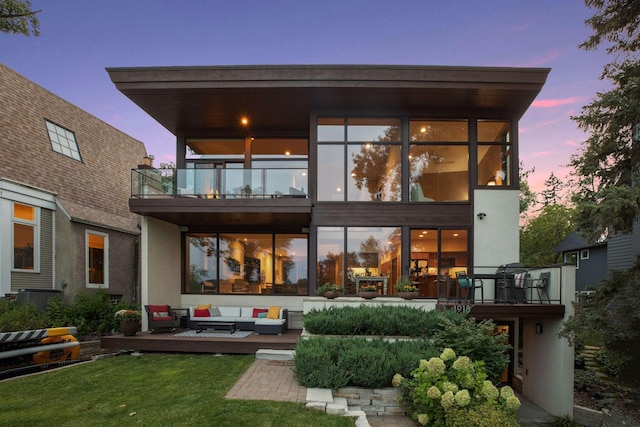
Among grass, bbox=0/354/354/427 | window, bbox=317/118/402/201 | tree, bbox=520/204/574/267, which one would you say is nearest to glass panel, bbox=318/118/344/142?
window, bbox=317/118/402/201

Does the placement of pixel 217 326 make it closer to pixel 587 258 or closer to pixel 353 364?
pixel 353 364

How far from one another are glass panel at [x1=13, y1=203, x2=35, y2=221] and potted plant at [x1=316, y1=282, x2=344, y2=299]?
9.03 meters

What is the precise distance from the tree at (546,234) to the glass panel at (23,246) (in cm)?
2665

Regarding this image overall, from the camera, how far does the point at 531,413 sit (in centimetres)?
866

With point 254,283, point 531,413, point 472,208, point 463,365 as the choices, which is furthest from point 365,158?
point 531,413

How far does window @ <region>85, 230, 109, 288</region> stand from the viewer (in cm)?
1239

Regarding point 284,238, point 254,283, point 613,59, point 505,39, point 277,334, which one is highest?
point 505,39

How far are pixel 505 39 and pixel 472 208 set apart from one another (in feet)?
26.6

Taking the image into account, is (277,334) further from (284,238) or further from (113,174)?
(113,174)

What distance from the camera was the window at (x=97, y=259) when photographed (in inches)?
488

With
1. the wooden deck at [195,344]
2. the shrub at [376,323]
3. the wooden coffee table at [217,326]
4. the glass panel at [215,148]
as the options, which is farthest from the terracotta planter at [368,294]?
the glass panel at [215,148]

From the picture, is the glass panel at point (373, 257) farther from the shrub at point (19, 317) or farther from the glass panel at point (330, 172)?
the shrub at point (19, 317)

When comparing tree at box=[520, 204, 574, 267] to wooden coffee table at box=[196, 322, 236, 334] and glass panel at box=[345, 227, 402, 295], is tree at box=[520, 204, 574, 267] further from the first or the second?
wooden coffee table at box=[196, 322, 236, 334]

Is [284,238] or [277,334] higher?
[284,238]
